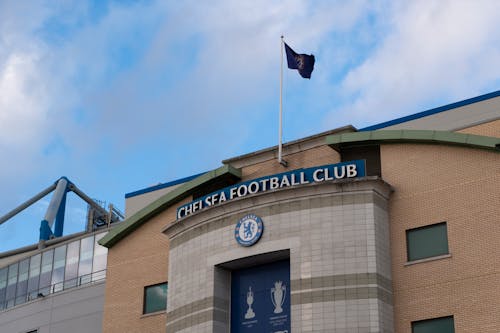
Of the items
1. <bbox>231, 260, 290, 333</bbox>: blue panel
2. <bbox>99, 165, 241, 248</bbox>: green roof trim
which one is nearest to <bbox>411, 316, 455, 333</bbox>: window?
<bbox>231, 260, 290, 333</bbox>: blue panel

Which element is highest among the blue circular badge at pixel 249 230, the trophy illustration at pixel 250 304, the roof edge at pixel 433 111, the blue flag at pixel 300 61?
the blue flag at pixel 300 61

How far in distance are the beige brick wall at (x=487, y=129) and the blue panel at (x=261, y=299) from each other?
11.3 m

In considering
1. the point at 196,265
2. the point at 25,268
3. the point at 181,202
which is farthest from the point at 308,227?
the point at 25,268

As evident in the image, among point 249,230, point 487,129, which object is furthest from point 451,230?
point 249,230

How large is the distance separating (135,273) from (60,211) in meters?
54.0

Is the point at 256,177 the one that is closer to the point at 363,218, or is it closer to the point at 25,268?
the point at 363,218

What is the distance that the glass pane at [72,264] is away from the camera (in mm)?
67188

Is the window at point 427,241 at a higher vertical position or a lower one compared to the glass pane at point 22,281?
lower

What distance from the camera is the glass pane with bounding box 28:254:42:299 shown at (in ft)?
232

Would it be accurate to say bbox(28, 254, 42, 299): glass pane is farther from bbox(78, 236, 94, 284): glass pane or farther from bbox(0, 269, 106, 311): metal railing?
bbox(78, 236, 94, 284): glass pane

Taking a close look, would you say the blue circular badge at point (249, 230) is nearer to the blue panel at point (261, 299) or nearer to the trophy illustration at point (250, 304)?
the blue panel at point (261, 299)

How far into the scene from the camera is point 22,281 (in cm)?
7269

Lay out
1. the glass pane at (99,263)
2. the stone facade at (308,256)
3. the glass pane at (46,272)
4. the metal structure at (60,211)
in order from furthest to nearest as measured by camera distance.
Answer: the metal structure at (60,211) < the glass pane at (46,272) < the glass pane at (99,263) < the stone facade at (308,256)

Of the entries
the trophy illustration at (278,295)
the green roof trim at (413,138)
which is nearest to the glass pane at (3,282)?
the trophy illustration at (278,295)
